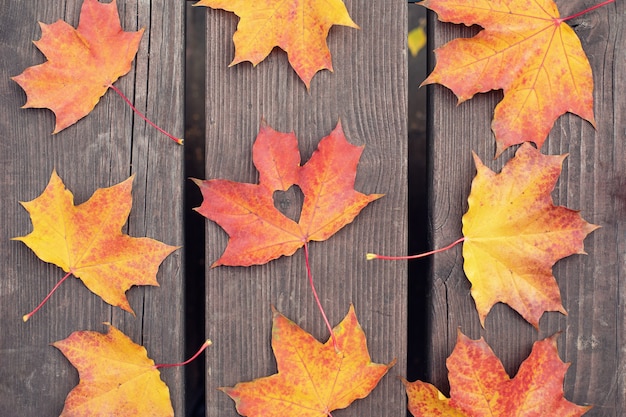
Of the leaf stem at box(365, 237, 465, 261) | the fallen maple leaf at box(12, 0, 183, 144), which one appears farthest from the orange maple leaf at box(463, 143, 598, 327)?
the fallen maple leaf at box(12, 0, 183, 144)

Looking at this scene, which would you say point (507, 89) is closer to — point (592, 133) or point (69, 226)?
point (592, 133)

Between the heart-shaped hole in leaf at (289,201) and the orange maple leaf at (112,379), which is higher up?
the heart-shaped hole in leaf at (289,201)

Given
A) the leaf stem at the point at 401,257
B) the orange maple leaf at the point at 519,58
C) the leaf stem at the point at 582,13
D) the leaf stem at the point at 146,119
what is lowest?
the leaf stem at the point at 401,257

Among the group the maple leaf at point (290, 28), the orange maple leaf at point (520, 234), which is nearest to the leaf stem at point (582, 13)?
the orange maple leaf at point (520, 234)

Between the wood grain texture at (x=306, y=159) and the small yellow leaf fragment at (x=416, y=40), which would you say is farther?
the small yellow leaf fragment at (x=416, y=40)

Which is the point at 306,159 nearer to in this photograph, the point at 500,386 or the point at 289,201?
the point at 289,201

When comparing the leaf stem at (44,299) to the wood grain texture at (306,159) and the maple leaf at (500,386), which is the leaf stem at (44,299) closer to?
the wood grain texture at (306,159)

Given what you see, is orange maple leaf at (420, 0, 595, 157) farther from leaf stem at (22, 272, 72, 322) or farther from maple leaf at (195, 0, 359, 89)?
leaf stem at (22, 272, 72, 322)
